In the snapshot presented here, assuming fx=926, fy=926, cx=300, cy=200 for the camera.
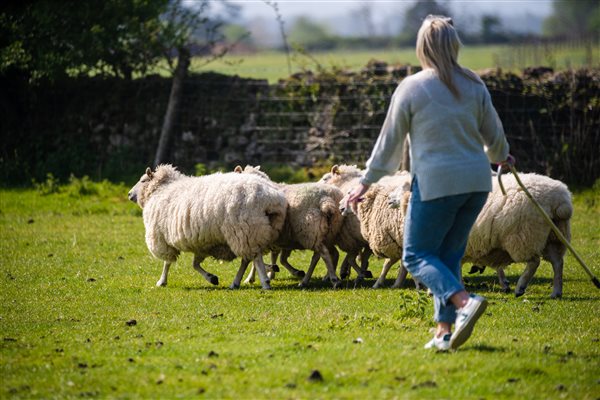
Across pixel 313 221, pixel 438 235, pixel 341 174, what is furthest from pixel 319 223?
pixel 438 235

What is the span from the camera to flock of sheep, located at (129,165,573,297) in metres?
10.2

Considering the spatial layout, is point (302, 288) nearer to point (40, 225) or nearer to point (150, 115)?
point (40, 225)

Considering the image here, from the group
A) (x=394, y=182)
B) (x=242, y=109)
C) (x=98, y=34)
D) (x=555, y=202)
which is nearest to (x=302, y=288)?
(x=394, y=182)

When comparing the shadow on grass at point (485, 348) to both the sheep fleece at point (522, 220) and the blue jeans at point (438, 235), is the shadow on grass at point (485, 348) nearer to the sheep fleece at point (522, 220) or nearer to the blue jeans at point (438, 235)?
the blue jeans at point (438, 235)

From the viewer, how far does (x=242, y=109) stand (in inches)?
822

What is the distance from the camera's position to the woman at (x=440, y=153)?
6.56m

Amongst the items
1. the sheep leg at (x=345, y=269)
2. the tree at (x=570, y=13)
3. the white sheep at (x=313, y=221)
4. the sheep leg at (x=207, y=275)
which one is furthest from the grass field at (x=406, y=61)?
the tree at (x=570, y=13)

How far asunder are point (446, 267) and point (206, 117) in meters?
14.8

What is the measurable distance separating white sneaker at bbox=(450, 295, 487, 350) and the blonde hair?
4.82 ft

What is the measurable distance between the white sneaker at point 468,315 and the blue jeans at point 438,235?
14cm

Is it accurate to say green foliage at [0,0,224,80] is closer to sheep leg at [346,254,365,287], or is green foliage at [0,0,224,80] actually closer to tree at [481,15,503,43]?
sheep leg at [346,254,365,287]

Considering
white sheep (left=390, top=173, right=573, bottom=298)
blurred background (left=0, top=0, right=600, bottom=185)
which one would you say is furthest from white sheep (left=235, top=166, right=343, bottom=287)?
blurred background (left=0, top=0, right=600, bottom=185)

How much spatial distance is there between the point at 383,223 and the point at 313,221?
2.77ft

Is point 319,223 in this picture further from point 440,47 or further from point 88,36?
point 88,36
